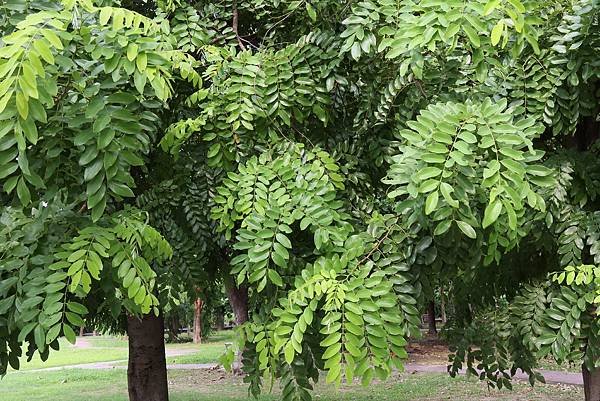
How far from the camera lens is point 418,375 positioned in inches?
575

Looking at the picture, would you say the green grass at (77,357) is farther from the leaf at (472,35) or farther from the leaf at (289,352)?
the leaf at (472,35)

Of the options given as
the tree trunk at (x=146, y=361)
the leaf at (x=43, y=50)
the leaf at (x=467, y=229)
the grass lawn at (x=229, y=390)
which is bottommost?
the grass lawn at (x=229, y=390)

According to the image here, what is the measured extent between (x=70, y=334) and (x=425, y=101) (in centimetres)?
221

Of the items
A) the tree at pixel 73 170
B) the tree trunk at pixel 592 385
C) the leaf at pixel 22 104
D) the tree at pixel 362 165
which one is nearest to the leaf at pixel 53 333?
the tree at pixel 73 170

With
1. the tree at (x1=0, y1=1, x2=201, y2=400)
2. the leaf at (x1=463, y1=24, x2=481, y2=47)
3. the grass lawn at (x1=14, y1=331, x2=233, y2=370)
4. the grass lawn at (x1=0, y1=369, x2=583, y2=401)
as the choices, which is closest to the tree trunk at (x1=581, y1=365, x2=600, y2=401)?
the leaf at (x1=463, y1=24, x2=481, y2=47)

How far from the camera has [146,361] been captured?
6.21m

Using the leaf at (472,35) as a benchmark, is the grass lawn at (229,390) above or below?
below

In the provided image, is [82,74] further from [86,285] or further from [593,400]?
[593,400]

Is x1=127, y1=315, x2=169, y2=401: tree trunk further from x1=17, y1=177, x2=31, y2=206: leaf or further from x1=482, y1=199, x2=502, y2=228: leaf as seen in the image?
x1=482, y1=199, x2=502, y2=228: leaf

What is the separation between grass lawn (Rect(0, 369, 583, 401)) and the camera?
37.4 feet

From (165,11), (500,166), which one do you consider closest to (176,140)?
(165,11)

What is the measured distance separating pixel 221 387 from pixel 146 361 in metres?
8.15

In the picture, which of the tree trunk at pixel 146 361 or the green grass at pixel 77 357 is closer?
the tree trunk at pixel 146 361

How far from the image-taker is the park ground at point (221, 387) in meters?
11.5
